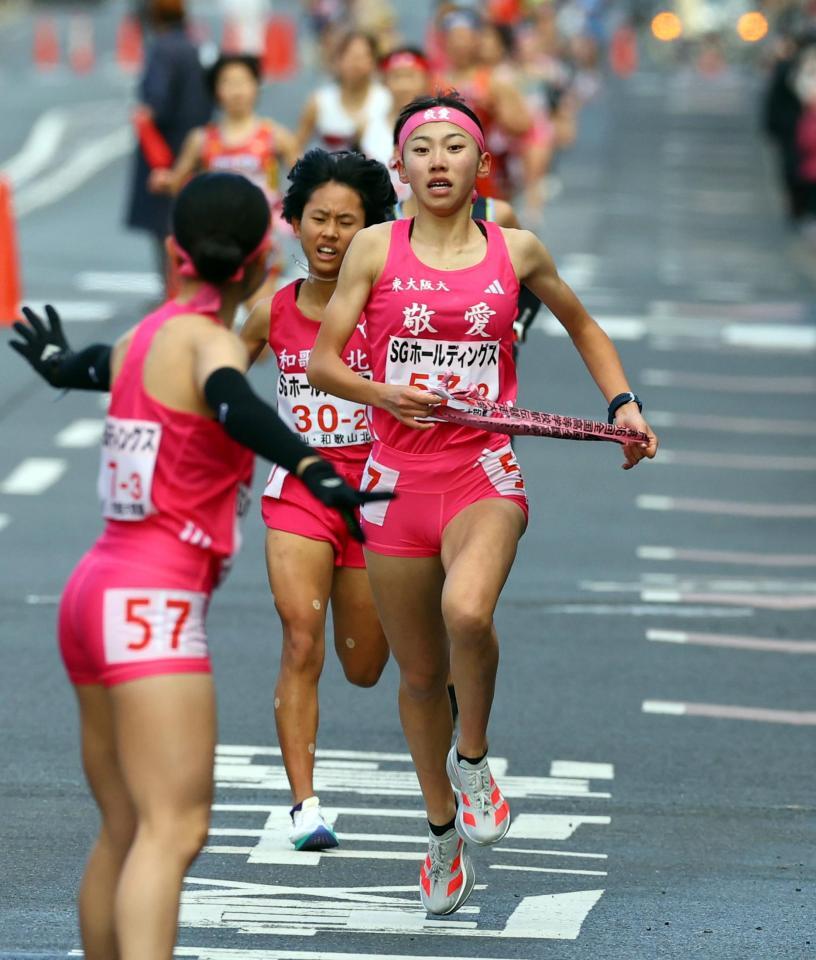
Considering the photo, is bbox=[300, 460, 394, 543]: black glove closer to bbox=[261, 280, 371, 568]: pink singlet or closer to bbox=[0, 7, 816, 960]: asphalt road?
bbox=[0, 7, 816, 960]: asphalt road

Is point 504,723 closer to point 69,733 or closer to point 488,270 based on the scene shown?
point 69,733

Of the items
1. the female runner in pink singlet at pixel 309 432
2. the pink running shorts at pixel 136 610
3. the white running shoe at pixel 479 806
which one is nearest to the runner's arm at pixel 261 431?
the pink running shorts at pixel 136 610

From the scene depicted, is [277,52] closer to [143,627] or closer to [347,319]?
[347,319]

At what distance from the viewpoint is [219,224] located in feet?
15.6

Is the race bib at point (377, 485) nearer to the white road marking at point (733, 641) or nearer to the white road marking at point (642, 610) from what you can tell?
the white road marking at point (733, 641)

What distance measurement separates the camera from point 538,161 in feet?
84.2

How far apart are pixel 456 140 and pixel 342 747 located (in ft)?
8.72

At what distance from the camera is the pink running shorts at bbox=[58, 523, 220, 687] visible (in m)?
4.66

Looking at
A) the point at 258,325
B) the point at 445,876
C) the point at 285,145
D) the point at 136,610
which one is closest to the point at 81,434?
the point at 285,145

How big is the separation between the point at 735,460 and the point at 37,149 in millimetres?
19905

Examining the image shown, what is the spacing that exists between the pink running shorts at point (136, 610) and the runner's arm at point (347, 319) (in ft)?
4.25

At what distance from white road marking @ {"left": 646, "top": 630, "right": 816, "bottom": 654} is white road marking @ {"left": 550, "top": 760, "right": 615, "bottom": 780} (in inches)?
75.9

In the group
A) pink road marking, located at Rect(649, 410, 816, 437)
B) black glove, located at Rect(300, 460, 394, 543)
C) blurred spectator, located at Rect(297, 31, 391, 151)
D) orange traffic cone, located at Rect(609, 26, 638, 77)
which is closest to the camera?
black glove, located at Rect(300, 460, 394, 543)

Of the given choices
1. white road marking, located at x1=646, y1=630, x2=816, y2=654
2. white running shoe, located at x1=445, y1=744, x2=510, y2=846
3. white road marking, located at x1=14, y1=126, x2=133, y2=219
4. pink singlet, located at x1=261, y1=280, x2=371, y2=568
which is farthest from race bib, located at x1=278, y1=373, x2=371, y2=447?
white road marking, located at x1=14, y1=126, x2=133, y2=219
